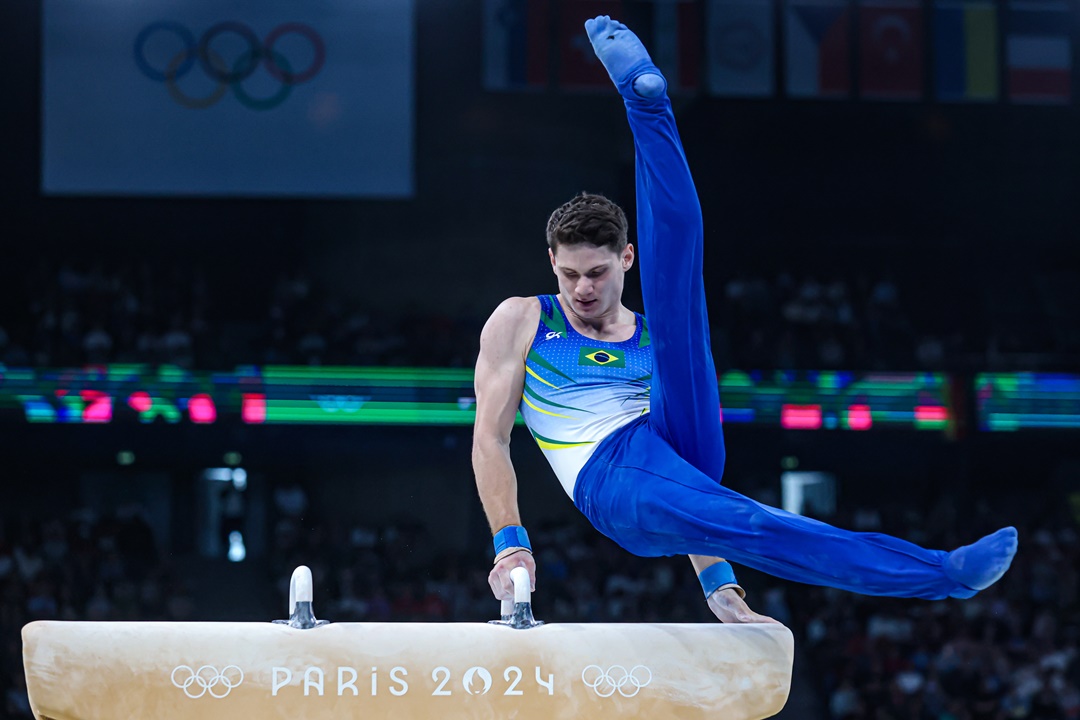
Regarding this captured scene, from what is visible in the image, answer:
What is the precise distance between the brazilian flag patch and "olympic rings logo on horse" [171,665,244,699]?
1.44 m

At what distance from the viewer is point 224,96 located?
11.8 meters

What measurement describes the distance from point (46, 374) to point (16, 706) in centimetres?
319

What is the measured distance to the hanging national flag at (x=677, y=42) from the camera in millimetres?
12133

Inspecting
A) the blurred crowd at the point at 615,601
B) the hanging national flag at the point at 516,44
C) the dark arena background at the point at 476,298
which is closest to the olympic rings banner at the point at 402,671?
the blurred crowd at the point at 615,601

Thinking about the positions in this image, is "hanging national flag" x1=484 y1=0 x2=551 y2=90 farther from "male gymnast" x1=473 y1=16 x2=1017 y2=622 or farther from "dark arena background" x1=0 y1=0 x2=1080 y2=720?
"male gymnast" x1=473 y1=16 x2=1017 y2=622

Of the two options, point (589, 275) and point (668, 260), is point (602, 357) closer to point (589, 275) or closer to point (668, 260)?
point (589, 275)

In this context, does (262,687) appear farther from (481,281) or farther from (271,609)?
(481,281)

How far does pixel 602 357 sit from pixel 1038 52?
10962 millimetres

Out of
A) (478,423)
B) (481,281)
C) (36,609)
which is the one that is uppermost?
(481,281)

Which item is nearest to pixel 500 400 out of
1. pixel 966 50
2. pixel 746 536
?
pixel 746 536

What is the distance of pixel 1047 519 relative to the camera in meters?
11.9

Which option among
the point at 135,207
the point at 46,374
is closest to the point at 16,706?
the point at 46,374

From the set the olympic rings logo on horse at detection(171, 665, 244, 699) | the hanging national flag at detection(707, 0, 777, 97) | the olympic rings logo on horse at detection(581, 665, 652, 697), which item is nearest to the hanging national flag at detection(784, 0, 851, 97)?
the hanging national flag at detection(707, 0, 777, 97)

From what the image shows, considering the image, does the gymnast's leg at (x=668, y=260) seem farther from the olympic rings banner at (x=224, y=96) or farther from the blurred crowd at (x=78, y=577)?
the olympic rings banner at (x=224, y=96)
